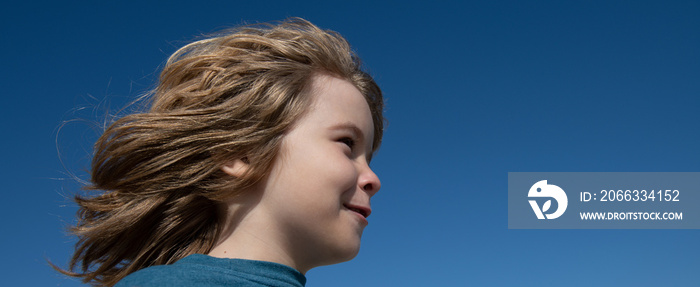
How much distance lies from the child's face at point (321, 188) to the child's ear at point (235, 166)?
4.1 inches

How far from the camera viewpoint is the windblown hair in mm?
2215

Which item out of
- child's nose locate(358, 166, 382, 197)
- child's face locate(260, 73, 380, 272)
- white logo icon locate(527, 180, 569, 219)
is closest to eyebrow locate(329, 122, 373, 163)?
child's face locate(260, 73, 380, 272)

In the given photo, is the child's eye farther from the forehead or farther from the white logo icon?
the white logo icon

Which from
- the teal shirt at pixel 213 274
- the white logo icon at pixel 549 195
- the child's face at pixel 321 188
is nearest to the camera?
the teal shirt at pixel 213 274

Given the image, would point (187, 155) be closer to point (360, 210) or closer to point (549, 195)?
point (360, 210)

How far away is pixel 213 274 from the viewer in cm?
198

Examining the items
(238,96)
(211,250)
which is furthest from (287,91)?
(211,250)

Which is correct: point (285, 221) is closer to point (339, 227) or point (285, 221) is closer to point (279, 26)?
point (339, 227)

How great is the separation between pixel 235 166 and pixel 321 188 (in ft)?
1.11

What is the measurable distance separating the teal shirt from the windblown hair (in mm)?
237

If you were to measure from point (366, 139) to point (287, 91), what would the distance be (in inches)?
13.0

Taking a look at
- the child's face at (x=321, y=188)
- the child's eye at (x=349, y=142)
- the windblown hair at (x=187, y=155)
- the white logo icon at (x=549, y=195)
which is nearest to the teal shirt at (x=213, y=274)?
the child's face at (x=321, y=188)

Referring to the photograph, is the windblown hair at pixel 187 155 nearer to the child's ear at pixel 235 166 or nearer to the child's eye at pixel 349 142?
the child's ear at pixel 235 166

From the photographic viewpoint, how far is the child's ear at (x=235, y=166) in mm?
2184
